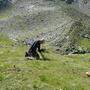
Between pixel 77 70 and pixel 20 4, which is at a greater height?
pixel 77 70

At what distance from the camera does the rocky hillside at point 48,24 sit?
8259 cm

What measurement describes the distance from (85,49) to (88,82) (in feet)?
138

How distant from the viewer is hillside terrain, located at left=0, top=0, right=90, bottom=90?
1351 inches

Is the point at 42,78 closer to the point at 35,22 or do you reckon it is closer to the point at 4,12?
the point at 35,22

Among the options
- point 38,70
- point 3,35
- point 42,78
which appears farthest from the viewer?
point 3,35

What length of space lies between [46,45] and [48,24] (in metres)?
17.9

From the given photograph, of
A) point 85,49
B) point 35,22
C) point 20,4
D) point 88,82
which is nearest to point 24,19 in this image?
point 35,22

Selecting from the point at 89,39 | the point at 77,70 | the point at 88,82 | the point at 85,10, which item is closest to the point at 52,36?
the point at 89,39

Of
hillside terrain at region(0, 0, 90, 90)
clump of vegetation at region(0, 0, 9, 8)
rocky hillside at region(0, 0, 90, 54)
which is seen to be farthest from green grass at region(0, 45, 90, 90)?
clump of vegetation at region(0, 0, 9, 8)

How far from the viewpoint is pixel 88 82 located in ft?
116

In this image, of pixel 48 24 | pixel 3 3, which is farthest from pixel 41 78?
pixel 3 3

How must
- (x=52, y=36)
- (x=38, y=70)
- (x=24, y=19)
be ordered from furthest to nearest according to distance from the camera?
(x=24, y=19) → (x=52, y=36) → (x=38, y=70)

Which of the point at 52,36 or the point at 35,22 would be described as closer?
the point at 52,36

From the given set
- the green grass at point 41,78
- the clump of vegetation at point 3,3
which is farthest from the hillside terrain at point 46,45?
the clump of vegetation at point 3,3
